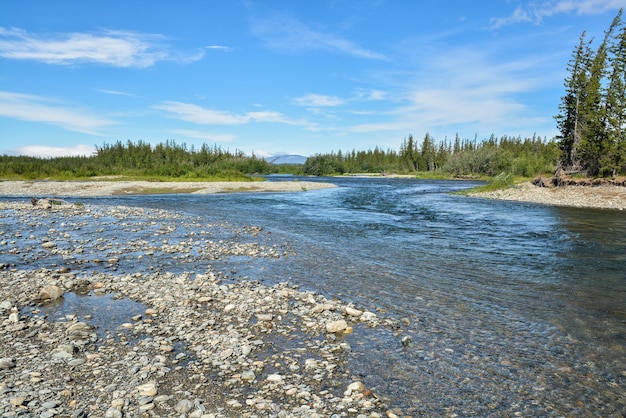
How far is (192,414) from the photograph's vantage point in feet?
18.4

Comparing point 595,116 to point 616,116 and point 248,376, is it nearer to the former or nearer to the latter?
point 616,116

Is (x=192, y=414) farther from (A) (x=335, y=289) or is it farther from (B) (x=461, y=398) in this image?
(A) (x=335, y=289)

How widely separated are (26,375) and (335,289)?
26.3 ft

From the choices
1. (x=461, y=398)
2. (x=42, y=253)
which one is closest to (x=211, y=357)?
(x=461, y=398)

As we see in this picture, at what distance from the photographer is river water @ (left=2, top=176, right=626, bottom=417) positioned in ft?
21.5

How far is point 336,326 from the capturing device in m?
8.95

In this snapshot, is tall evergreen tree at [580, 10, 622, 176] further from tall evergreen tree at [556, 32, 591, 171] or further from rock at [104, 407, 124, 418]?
rock at [104, 407, 124, 418]

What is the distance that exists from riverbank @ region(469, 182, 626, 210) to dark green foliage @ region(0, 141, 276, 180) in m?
63.9

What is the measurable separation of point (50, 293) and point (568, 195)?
54.4m

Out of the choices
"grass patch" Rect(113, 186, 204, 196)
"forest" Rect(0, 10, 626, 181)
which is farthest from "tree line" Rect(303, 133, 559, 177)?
"grass patch" Rect(113, 186, 204, 196)

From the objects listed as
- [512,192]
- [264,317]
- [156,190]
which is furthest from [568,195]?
[156,190]

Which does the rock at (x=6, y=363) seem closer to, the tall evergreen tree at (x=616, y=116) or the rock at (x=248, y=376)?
the rock at (x=248, y=376)

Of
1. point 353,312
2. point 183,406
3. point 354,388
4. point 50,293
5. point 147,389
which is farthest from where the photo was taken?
point 50,293

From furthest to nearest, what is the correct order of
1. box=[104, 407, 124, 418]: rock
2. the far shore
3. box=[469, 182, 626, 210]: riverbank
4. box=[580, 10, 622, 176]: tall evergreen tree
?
box=[580, 10, 622, 176]: tall evergreen tree, the far shore, box=[469, 182, 626, 210]: riverbank, box=[104, 407, 124, 418]: rock
